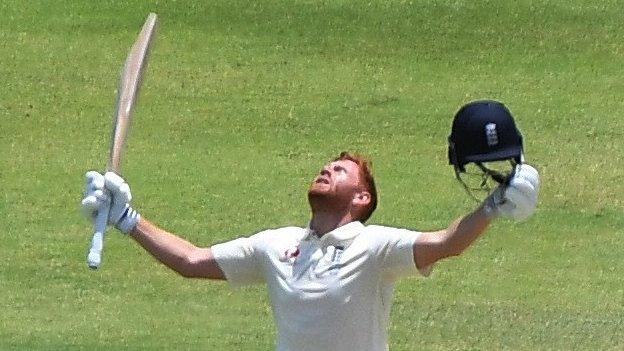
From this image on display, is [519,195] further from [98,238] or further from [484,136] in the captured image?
[98,238]

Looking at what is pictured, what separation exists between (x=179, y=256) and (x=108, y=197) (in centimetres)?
40

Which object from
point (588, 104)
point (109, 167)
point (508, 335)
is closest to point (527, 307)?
point (508, 335)

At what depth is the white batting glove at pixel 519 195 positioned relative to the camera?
499cm

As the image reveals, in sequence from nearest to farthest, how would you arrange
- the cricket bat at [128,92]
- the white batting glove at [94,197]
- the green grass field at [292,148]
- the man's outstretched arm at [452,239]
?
the man's outstretched arm at [452,239], the white batting glove at [94,197], the cricket bat at [128,92], the green grass field at [292,148]

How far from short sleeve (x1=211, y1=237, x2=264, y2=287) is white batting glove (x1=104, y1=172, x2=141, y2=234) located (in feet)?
1.18

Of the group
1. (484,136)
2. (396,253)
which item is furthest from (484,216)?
(396,253)

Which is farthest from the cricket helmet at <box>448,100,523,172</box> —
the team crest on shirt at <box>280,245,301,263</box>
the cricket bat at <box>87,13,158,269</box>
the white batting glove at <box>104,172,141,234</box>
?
the cricket bat at <box>87,13,158,269</box>

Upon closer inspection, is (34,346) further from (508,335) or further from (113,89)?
(113,89)

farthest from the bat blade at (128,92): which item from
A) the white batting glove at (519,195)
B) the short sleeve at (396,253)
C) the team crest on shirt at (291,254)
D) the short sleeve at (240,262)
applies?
the white batting glove at (519,195)

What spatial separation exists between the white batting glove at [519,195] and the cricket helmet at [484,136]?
0.07m

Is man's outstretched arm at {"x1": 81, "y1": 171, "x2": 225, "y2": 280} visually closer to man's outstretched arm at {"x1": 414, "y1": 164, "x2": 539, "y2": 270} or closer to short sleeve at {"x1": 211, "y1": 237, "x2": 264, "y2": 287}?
short sleeve at {"x1": 211, "y1": 237, "x2": 264, "y2": 287}

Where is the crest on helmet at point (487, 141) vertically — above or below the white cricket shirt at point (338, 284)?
above

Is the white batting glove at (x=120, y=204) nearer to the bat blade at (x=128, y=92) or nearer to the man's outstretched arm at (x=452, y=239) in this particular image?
the bat blade at (x=128, y=92)

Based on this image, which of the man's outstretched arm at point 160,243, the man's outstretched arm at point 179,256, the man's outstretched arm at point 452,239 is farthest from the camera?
the man's outstretched arm at point 179,256
